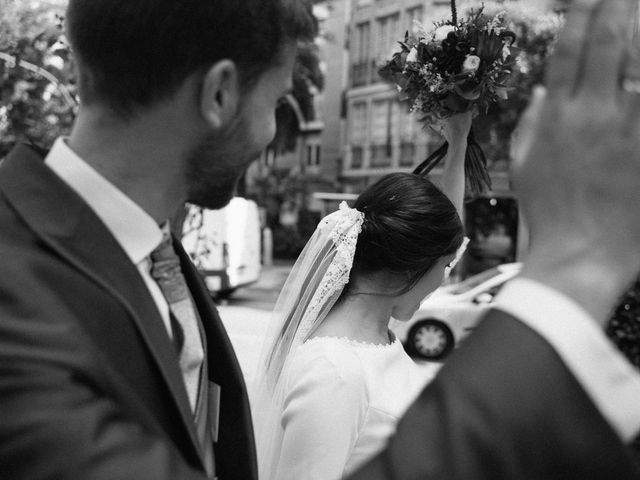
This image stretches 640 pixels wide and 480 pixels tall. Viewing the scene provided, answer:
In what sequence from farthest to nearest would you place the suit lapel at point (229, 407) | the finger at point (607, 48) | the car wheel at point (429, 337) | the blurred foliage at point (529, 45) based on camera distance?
the blurred foliage at point (529, 45)
the car wheel at point (429, 337)
the suit lapel at point (229, 407)
the finger at point (607, 48)

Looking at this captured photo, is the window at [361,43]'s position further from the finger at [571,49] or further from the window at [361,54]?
the finger at [571,49]

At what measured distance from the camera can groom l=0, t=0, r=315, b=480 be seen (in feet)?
2.31

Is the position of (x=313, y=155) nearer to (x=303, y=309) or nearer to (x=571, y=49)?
(x=303, y=309)

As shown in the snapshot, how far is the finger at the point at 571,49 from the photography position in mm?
591

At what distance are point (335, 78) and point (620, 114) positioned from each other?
2823cm

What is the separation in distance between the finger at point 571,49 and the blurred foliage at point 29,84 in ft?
17.8

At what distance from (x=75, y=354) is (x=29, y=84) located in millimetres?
10440

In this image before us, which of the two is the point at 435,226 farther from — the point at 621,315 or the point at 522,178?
the point at 621,315

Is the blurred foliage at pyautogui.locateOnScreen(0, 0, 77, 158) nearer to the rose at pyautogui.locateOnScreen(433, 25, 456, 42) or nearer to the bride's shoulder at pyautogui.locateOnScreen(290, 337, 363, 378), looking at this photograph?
the rose at pyautogui.locateOnScreen(433, 25, 456, 42)

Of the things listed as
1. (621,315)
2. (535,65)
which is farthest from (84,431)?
(535,65)

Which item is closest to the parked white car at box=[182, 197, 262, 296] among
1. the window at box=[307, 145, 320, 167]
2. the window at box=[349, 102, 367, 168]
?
the window at box=[349, 102, 367, 168]

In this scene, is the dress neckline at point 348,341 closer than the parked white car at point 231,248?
Yes

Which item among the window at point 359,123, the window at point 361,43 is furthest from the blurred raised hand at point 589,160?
the window at point 361,43

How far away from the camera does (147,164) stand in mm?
909
